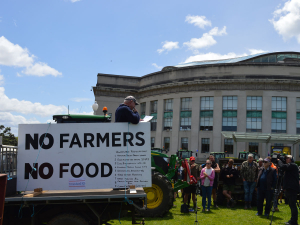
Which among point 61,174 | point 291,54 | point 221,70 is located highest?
point 291,54

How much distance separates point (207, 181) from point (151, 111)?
4180 cm

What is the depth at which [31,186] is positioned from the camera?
16.7 feet

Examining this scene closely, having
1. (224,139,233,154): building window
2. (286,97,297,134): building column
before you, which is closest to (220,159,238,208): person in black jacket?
(224,139,233,154): building window

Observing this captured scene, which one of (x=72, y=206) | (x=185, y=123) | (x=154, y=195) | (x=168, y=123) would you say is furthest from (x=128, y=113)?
(x=168, y=123)

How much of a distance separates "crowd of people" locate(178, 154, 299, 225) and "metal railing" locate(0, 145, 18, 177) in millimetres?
5677

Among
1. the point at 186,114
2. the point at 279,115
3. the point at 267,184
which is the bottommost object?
the point at 267,184

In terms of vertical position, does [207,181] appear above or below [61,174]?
below

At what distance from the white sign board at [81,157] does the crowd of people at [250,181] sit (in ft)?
15.0

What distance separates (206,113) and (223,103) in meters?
3.14

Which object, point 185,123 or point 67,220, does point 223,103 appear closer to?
point 185,123

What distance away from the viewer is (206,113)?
45.6m

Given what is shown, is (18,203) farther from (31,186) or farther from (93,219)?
(93,219)

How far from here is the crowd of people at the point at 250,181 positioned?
28.0ft

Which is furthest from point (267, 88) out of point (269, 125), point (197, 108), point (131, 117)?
point (131, 117)
